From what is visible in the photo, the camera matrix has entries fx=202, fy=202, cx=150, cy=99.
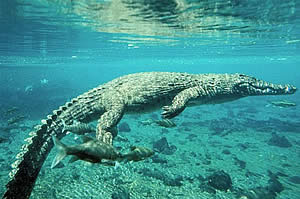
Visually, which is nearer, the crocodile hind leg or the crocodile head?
the crocodile hind leg

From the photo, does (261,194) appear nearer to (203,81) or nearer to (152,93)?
(203,81)

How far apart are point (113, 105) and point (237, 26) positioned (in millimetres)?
16591

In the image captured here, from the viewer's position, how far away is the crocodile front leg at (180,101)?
5762 mm

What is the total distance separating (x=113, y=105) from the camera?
580cm

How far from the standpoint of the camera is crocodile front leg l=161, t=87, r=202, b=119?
5762 mm

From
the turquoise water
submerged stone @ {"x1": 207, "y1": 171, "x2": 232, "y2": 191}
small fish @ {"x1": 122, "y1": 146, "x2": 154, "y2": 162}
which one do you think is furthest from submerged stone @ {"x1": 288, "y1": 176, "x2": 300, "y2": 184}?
small fish @ {"x1": 122, "y1": 146, "x2": 154, "y2": 162}

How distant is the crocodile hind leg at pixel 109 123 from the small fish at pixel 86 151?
1.59 meters

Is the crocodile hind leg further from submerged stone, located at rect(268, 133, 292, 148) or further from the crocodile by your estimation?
submerged stone, located at rect(268, 133, 292, 148)

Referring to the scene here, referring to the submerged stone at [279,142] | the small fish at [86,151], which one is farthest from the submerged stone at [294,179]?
the small fish at [86,151]

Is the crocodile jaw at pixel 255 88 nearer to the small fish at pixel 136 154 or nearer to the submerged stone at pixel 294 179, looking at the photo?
the small fish at pixel 136 154

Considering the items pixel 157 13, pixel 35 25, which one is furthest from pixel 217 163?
pixel 35 25

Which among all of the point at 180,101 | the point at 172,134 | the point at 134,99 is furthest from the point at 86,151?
the point at 172,134

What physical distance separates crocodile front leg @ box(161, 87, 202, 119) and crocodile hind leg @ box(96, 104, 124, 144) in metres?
1.28

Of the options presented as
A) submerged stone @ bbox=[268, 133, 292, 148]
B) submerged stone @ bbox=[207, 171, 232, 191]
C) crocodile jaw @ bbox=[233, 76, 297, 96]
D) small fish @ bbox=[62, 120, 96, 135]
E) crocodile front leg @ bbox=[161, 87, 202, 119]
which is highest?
crocodile jaw @ bbox=[233, 76, 297, 96]
